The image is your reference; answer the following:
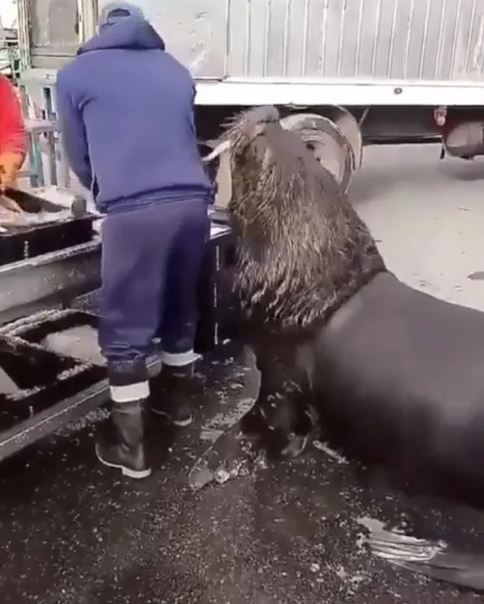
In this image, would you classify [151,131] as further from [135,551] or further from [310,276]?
[135,551]

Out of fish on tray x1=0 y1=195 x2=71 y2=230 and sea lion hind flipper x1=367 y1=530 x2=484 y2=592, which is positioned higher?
fish on tray x1=0 y1=195 x2=71 y2=230

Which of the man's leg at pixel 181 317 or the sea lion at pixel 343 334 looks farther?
the man's leg at pixel 181 317

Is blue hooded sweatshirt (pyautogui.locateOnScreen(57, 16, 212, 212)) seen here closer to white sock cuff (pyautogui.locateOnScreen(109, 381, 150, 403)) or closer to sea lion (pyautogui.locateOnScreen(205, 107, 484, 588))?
sea lion (pyautogui.locateOnScreen(205, 107, 484, 588))

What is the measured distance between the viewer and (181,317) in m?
2.34

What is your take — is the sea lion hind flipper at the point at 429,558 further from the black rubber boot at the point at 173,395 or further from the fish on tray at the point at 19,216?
the fish on tray at the point at 19,216

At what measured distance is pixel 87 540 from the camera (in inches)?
74.5

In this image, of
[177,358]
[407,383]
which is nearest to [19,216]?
[177,358]

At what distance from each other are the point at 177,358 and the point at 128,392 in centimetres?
31

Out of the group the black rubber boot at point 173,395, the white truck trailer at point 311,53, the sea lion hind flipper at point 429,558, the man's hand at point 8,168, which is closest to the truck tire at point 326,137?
the white truck trailer at point 311,53

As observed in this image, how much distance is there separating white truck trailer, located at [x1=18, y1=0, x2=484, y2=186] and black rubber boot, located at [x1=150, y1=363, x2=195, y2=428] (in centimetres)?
188

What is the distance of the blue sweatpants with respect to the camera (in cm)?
202

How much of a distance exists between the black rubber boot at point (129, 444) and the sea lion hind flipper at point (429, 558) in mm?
683

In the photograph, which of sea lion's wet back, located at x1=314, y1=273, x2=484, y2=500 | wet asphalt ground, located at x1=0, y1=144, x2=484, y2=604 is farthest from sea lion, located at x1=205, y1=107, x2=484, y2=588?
wet asphalt ground, located at x1=0, y1=144, x2=484, y2=604

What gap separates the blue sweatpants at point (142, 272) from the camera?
2.02 metres
